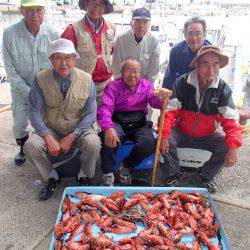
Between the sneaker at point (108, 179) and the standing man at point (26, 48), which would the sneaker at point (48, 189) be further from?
the standing man at point (26, 48)

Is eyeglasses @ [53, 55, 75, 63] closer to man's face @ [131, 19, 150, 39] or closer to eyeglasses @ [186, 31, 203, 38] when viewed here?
man's face @ [131, 19, 150, 39]

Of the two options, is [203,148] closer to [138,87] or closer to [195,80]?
[195,80]

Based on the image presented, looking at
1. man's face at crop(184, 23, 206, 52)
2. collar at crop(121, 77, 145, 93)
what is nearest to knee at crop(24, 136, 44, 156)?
collar at crop(121, 77, 145, 93)

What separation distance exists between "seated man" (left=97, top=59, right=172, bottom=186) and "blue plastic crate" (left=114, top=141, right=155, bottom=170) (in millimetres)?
64

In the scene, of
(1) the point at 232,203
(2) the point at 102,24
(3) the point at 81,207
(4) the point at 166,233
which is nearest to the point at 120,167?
(3) the point at 81,207

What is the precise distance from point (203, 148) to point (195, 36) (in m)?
1.70

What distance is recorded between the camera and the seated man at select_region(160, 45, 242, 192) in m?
3.82

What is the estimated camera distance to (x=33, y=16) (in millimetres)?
3994

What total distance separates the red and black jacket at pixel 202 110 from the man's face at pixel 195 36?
2.26 ft

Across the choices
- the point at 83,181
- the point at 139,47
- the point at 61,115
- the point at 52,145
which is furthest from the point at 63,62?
the point at 83,181

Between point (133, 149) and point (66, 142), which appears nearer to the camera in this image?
point (66, 142)

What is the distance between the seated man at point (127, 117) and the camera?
3.96 metres

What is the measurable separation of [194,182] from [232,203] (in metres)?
0.63

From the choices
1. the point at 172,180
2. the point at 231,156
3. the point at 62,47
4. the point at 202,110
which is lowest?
the point at 172,180
